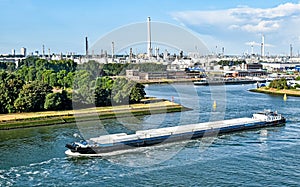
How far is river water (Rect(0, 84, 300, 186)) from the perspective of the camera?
19.2ft

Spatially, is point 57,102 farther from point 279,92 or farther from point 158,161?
point 279,92

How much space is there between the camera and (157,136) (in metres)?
8.40

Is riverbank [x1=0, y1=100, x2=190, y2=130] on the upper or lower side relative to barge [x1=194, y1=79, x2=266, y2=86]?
lower

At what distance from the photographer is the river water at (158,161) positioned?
5.86m

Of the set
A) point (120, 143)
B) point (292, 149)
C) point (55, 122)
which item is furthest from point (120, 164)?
point (55, 122)

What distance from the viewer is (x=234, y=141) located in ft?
A: 27.9

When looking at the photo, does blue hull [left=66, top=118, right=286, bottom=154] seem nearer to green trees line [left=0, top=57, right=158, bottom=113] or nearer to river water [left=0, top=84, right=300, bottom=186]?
river water [left=0, top=84, right=300, bottom=186]

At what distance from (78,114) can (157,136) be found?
3.59 metres

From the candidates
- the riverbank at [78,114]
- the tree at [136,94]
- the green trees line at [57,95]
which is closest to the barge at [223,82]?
the green trees line at [57,95]

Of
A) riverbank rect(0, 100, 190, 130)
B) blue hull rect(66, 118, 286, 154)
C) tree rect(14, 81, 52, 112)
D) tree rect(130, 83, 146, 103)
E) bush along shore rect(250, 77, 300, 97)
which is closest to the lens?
blue hull rect(66, 118, 286, 154)

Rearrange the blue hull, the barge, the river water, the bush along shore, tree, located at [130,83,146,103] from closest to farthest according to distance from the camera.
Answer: the river water
the blue hull
tree, located at [130,83,146,103]
the bush along shore
the barge

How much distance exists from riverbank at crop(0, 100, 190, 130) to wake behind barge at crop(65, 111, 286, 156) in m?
2.80

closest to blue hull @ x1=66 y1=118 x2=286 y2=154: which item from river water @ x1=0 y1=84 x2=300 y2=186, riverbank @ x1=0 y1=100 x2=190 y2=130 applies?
river water @ x1=0 y1=84 x2=300 y2=186

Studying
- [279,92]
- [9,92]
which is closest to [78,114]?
[9,92]
